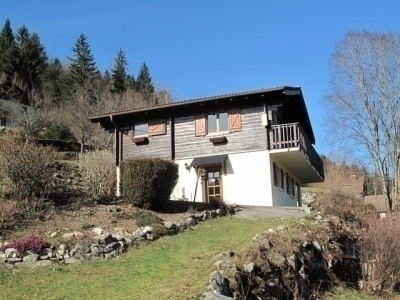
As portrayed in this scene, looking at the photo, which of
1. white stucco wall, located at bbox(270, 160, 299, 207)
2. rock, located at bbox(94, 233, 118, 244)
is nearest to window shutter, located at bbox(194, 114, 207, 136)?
white stucco wall, located at bbox(270, 160, 299, 207)

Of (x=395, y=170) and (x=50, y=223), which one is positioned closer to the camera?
(x=50, y=223)

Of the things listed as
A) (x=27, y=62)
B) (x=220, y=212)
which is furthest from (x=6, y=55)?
(x=220, y=212)

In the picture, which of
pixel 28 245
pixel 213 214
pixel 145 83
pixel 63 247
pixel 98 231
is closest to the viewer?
pixel 28 245

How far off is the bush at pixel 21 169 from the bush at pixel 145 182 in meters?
3.19

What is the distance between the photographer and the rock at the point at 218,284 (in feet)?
28.2

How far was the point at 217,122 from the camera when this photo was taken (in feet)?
82.5

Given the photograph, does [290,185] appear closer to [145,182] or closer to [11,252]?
[145,182]

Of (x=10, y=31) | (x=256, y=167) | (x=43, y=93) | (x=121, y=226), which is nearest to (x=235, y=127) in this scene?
(x=256, y=167)

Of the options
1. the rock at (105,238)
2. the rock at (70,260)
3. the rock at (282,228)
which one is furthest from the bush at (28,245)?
the rock at (282,228)

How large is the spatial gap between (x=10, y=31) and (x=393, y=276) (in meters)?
63.8

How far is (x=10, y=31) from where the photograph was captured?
65.5m

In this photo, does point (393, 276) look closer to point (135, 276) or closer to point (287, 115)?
point (135, 276)

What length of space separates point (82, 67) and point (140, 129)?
42.6m

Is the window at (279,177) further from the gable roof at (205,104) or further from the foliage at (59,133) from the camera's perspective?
the foliage at (59,133)
